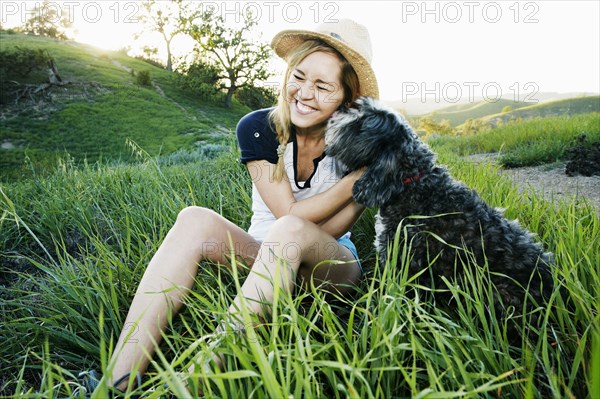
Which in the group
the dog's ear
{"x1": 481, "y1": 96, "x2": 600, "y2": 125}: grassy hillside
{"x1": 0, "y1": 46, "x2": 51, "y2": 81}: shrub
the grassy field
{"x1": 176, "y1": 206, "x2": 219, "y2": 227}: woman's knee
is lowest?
the grassy field

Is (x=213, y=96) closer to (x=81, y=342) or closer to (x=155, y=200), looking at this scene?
(x=155, y=200)

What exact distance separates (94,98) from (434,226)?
80.6ft

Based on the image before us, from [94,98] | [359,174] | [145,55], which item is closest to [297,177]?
[359,174]

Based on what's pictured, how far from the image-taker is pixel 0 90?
1852 cm

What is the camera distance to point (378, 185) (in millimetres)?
2186

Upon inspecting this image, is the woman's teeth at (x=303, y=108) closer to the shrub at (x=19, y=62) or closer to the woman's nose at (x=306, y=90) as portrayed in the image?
the woman's nose at (x=306, y=90)

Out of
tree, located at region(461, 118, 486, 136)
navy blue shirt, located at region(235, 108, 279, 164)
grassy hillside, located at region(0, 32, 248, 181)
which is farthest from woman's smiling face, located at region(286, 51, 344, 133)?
grassy hillside, located at region(0, 32, 248, 181)

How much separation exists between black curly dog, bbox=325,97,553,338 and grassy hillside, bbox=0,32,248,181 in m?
11.7

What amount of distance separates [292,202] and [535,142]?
6130 millimetres

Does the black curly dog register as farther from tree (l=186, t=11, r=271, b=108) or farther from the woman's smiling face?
tree (l=186, t=11, r=271, b=108)

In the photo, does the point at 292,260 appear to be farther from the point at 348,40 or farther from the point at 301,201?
the point at 348,40

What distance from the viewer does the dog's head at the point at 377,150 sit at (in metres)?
2.20

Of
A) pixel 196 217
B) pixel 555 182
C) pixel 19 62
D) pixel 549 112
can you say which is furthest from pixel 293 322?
pixel 19 62

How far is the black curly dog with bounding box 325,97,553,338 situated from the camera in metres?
1.85
